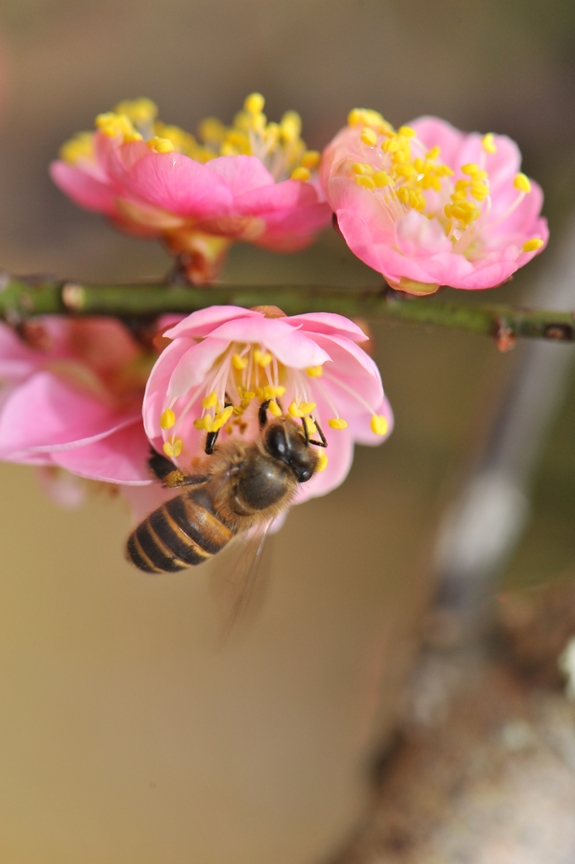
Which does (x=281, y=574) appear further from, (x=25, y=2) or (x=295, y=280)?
(x=25, y=2)

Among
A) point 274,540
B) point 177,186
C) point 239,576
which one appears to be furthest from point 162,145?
point 274,540

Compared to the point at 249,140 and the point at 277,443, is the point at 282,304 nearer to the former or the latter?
the point at 277,443

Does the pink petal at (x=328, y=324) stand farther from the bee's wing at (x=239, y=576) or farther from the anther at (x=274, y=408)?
the bee's wing at (x=239, y=576)

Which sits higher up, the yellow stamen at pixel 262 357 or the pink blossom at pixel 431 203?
the pink blossom at pixel 431 203

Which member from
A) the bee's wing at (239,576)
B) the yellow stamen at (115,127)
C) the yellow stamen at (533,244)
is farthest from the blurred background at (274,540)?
the yellow stamen at (115,127)

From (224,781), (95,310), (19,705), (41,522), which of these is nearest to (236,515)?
(95,310)

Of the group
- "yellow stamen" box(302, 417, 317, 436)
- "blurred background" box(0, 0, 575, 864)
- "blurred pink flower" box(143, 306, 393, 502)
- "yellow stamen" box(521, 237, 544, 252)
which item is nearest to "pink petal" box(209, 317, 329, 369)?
"blurred pink flower" box(143, 306, 393, 502)

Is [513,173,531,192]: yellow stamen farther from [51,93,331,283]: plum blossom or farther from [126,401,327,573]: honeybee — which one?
[126,401,327,573]: honeybee
